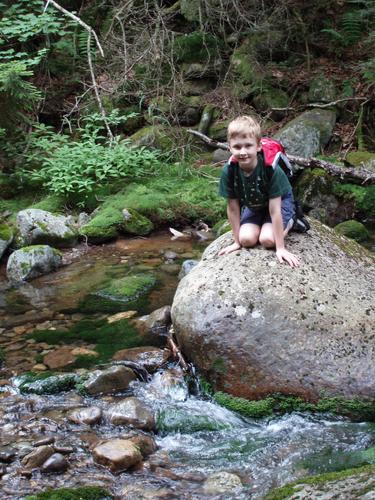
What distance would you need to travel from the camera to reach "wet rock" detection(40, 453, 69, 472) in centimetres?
313

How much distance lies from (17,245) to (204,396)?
4353 mm

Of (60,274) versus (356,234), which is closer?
(60,274)

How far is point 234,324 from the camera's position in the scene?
3801 millimetres

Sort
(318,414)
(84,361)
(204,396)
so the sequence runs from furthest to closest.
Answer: (84,361) < (204,396) < (318,414)

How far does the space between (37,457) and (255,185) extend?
2.31m

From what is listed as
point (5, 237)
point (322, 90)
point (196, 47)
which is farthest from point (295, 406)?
point (196, 47)

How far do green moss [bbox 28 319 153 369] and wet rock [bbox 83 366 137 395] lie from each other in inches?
13.9

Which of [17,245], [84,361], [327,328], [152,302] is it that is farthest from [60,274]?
[327,328]

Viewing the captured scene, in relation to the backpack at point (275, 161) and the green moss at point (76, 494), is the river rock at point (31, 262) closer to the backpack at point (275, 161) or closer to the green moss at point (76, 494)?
the backpack at point (275, 161)

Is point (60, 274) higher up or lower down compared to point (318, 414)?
lower down

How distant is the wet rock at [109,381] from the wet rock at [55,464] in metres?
0.90

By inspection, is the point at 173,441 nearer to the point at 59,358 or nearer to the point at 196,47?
the point at 59,358

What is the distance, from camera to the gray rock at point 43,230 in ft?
24.4

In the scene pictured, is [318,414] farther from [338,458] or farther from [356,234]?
[356,234]
